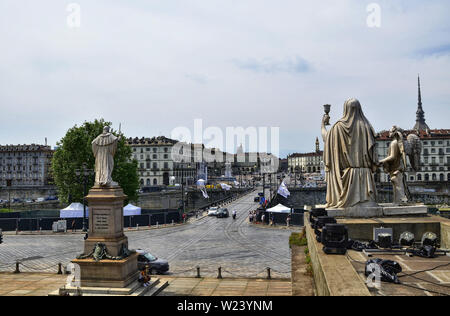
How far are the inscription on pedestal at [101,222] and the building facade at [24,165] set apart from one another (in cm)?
10717

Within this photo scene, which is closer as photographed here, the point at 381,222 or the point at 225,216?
the point at 381,222

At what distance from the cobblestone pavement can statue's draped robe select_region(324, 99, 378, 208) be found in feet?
17.9

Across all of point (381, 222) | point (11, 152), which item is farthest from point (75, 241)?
point (11, 152)

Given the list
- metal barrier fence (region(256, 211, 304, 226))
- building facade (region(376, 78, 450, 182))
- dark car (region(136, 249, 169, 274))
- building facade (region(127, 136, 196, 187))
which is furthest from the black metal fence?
building facade (region(376, 78, 450, 182))

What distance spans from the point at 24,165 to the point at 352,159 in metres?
115

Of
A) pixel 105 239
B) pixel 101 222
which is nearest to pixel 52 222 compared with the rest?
pixel 101 222

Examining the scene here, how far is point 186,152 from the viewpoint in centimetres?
12912

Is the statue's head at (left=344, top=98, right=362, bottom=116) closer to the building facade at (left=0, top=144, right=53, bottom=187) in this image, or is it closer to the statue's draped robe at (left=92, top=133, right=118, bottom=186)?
the statue's draped robe at (left=92, top=133, right=118, bottom=186)

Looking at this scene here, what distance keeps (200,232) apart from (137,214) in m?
7.77

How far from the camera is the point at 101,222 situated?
39.4ft

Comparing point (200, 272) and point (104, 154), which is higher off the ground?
point (104, 154)

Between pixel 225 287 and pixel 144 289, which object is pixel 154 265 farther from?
pixel 144 289
